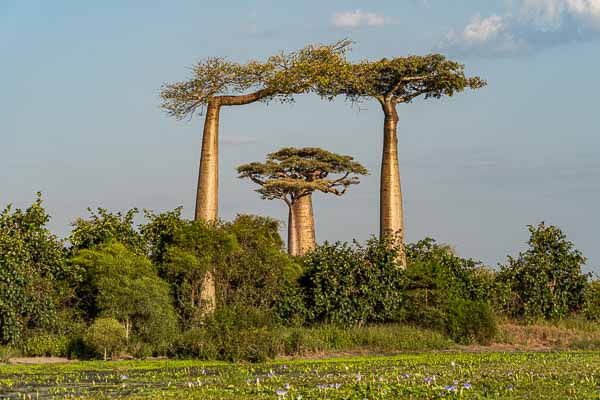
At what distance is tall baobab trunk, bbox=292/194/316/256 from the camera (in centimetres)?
4812

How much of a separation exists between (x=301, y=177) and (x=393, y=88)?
47.5 feet

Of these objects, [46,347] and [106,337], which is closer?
[106,337]

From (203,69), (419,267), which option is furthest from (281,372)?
(203,69)

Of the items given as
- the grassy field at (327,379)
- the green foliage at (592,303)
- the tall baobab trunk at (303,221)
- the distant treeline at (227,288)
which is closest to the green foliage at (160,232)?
the distant treeline at (227,288)

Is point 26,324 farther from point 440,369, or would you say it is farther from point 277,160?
point 277,160

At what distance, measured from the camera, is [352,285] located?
2928cm

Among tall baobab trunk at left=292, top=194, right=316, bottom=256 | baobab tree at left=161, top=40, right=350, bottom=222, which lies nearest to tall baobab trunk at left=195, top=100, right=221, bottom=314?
baobab tree at left=161, top=40, right=350, bottom=222

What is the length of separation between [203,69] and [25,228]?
26.4 feet

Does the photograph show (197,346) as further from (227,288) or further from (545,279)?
(545,279)

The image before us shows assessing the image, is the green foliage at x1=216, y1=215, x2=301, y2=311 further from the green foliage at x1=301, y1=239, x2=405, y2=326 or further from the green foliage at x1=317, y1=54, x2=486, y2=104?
the green foliage at x1=317, y1=54, x2=486, y2=104

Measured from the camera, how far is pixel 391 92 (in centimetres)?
3512

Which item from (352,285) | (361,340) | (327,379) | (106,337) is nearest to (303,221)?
(352,285)

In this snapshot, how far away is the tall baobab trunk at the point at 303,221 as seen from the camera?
158 feet

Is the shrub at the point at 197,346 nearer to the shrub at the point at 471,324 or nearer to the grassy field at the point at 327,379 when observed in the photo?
the grassy field at the point at 327,379
